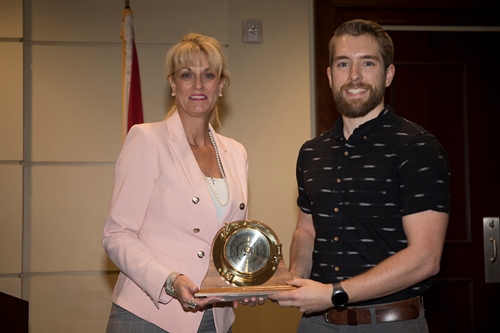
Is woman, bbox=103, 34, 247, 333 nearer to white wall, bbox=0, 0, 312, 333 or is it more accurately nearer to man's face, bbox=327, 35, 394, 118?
man's face, bbox=327, 35, 394, 118

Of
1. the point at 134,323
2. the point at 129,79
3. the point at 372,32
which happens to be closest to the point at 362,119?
the point at 372,32

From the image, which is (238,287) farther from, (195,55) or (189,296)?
(195,55)

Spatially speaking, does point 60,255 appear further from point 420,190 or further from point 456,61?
point 456,61

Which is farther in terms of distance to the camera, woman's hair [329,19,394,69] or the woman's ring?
woman's hair [329,19,394,69]

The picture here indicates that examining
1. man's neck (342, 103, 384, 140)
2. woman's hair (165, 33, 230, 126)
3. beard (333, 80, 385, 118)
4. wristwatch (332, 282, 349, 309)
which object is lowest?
wristwatch (332, 282, 349, 309)

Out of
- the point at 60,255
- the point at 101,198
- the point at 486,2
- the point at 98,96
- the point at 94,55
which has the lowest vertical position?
the point at 60,255

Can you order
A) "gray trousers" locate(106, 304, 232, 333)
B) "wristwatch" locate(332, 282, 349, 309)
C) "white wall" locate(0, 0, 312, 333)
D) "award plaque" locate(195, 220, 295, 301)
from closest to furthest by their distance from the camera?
1. "wristwatch" locate(332, 282, 349, 309)
2. "award plaque" locate(195, 220, 295, 301)
3. "gray trousers" locate(106, 304, 232, 333)
4. "white wall" locate(0, 0, 312, 333)

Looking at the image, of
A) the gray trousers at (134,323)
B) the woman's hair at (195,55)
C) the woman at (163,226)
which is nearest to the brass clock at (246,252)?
the woman at (163,226)

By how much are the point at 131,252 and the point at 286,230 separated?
6.56 feet

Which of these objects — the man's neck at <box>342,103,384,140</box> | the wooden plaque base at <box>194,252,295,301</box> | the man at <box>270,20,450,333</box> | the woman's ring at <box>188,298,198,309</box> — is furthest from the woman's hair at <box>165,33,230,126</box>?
the woman's ring at <box>188,298,198,309</box>

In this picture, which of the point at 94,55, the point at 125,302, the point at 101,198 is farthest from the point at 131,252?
Result: the point at 94,55

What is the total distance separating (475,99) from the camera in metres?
4.59

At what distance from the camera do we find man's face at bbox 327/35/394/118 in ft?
7.88

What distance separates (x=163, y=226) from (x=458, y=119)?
2811mm
